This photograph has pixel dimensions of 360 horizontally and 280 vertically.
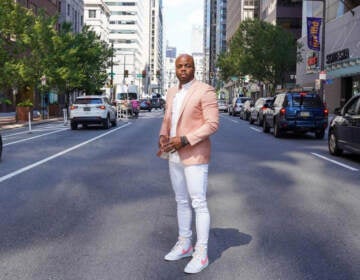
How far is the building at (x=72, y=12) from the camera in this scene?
201 ft

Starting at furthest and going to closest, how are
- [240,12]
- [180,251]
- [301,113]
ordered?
[240,12]
[301,113]
[180,251]

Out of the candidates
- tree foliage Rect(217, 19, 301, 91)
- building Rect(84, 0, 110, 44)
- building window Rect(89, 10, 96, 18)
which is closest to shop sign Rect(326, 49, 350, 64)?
tree foliage Rect(217, 19, 301, 91)

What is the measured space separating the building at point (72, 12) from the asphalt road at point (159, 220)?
5151 centimetres

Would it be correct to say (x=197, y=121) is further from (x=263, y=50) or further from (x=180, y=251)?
(x=263, y=50)

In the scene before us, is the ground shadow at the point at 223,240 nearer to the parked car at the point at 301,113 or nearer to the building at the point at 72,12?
the parked car at the point at 301,113

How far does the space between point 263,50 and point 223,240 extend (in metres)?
48.6

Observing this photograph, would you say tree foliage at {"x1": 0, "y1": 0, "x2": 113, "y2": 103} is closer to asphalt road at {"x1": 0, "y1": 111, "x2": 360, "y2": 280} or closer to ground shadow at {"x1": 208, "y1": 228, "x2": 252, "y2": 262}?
asphalt road at {"x1": 0, "y1": 111, "x2": 360, "y2": 280}

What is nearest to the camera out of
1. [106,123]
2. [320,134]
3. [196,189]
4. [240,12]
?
[196,189]

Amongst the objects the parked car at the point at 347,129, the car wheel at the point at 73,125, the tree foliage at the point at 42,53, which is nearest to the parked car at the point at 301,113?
the parked car at the point at 347,129

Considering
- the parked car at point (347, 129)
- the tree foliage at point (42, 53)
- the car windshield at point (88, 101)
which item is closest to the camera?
the parked car at point (347, 129)

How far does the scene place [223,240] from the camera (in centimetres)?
544

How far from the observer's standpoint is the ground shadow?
501 cm

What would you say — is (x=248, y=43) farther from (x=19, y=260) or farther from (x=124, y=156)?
(x=19, y=260)

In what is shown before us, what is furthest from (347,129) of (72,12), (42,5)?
(72,12)
